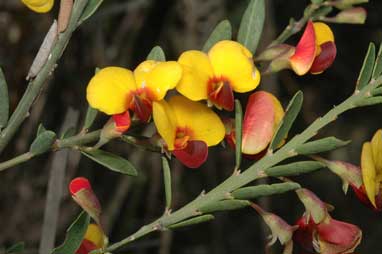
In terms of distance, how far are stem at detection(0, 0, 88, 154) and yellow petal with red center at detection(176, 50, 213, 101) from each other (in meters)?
0.11

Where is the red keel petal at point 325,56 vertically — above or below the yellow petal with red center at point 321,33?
below

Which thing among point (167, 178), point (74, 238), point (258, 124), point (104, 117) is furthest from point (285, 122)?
point (104, 117)

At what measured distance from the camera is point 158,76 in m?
0.75

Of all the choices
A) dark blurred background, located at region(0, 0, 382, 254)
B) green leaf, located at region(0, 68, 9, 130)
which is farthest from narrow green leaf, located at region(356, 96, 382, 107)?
dark blurred background, located at region(0, 0, 382, 254)

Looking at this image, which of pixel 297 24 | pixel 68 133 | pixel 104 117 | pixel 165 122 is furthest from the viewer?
pixel 104 117

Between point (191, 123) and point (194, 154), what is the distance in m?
0.04

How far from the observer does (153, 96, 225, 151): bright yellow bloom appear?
79 centimetres

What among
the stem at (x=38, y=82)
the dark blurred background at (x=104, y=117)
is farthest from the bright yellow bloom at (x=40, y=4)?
the dark blurred background at (x=104, y=117)

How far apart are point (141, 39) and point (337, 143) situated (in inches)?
50.5

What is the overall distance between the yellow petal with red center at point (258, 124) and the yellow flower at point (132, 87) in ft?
0.32

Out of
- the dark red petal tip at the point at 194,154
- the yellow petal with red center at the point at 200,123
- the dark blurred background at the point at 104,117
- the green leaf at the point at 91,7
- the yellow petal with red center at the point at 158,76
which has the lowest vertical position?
the dark blurred background at the point at 104,117

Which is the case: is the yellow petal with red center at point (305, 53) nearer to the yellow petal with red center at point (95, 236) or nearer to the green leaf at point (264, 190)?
the green leaf at point (264, 190)

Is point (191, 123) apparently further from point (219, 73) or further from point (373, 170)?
point (373, 170)

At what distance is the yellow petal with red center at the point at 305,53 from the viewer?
2.68 feet
